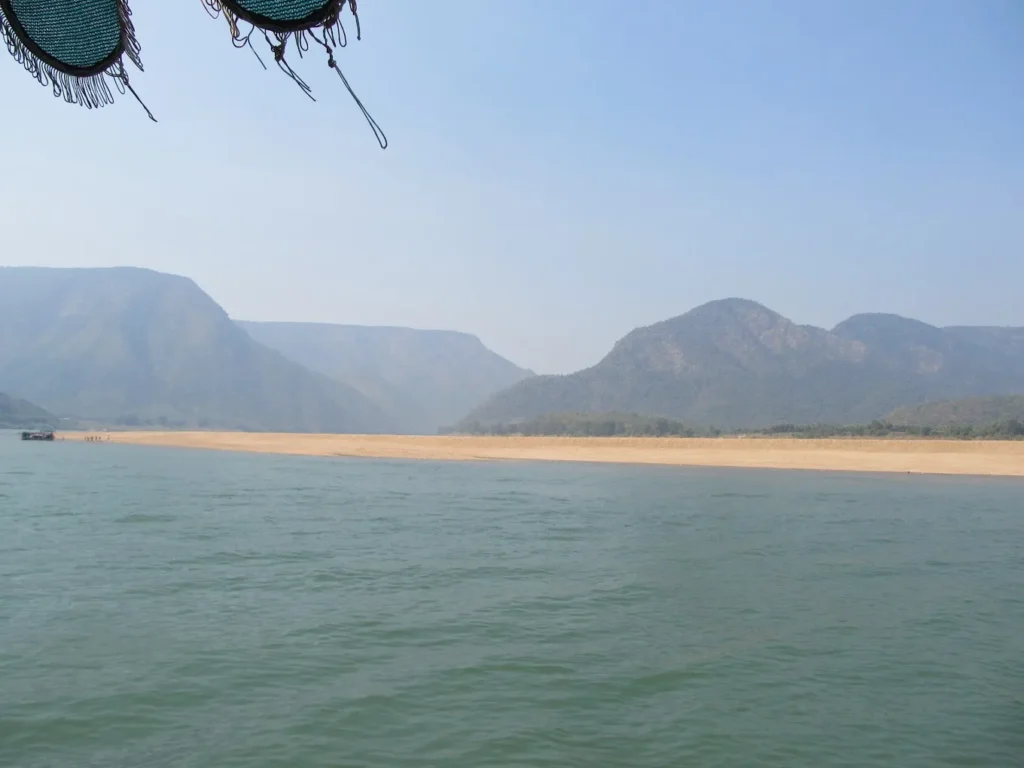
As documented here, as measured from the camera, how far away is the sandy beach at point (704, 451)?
55.6 metres

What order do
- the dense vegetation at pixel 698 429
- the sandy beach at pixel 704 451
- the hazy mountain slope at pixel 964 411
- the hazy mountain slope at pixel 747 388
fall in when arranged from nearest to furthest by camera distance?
1. the sandy beach at pixel 704 451
2. the dense vegetation at pixel 698 429
3. the hazy mountain slope at pixel 964 411
4. the hazy mountain slope at pixel 747 388

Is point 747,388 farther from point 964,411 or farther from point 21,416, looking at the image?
point 21,416

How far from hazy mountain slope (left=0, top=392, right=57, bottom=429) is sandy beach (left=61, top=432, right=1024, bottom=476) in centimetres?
8352

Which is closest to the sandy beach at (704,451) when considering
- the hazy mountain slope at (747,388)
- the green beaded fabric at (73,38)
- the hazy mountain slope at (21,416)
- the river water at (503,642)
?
the river water at (503,642)

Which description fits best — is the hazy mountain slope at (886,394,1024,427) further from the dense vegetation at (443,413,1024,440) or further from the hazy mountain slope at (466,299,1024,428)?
the hazy mountain slope at (466,299,1024,428)

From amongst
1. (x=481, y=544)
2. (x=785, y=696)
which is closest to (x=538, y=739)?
(x=785, y=696)

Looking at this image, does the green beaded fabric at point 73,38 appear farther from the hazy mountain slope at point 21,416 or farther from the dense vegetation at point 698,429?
the hazy mountain slope at point 21,416

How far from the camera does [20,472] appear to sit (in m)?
43.9

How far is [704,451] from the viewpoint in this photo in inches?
2763

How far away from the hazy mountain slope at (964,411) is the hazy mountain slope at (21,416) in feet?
474

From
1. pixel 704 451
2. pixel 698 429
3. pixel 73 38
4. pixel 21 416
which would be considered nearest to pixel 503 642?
pixel 73 38

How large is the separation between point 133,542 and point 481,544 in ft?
26.6

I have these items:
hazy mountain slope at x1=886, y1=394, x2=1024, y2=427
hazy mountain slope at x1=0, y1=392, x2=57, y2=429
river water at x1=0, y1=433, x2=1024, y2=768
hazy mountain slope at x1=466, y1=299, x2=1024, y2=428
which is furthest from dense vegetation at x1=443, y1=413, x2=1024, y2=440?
hazy mountain slope at x1=0, y1=392, x2=57, y2=429

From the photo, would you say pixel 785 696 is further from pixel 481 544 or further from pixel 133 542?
pixel 133 542
